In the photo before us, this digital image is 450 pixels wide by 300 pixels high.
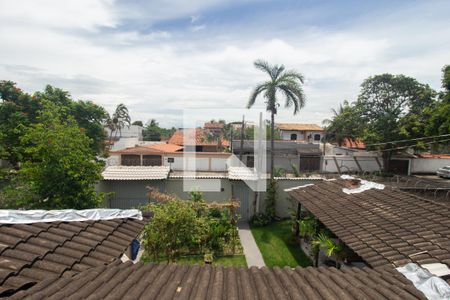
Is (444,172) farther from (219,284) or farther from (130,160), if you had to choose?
(219,284)

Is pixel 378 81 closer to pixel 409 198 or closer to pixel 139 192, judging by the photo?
pixel 409 198

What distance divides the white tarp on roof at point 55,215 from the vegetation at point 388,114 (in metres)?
25.5

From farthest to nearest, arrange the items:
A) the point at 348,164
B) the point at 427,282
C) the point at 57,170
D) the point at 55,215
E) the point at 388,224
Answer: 1. the point at 348,164
2. the point at 57,170
3. the point at 388,224
4. the point at 55,215
5. the point at 427,282

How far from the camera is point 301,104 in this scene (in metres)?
15.4

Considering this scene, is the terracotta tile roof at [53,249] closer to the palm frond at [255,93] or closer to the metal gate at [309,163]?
the palm frond at [255,93]

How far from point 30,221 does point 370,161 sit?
31.8 m

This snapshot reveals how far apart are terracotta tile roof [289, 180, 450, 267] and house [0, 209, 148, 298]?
4.86 metres

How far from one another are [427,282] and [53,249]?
5.20 metres

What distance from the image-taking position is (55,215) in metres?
4.86

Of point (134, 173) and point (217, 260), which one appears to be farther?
point (134, 173)

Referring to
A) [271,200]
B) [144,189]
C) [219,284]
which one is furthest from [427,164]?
[219,284]

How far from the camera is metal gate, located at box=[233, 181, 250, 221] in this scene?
50.1 feet

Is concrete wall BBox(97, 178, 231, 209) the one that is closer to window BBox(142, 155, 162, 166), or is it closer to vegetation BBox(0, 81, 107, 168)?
vegetation BBox(0, 81, 107, 168)

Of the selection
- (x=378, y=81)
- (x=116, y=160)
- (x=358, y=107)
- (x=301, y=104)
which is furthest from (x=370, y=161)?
(x=116, y=160)
